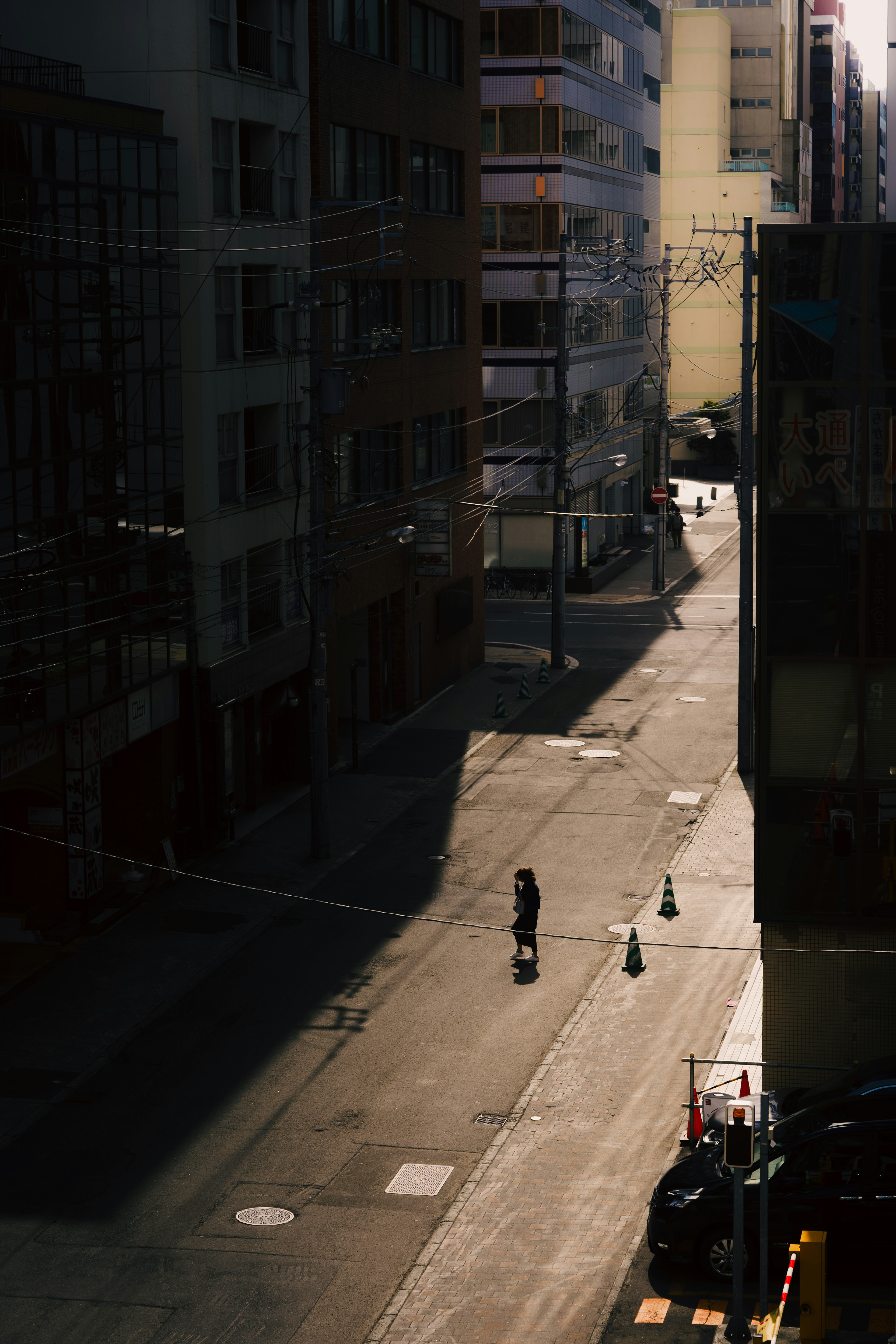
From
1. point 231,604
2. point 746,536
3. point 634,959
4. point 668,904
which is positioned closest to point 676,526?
point 746,536

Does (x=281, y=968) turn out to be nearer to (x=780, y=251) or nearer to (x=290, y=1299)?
(x=290, y=1299)

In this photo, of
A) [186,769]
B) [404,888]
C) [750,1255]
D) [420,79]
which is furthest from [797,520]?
[420,79]

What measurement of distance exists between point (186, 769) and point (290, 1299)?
17.8 m

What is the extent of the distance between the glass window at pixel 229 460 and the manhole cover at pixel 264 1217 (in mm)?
18373

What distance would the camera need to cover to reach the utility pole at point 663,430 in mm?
68875

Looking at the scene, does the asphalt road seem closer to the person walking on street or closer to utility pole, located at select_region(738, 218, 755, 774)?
utility pole, located at select_region(738, 218, 755, 774)

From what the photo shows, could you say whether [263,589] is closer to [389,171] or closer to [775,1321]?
[389,171]

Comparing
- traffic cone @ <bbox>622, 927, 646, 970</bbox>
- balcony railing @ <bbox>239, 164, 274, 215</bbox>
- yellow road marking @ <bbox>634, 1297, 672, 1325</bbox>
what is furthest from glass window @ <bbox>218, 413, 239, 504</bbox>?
yellow road marking @ <bbox>634, 1297, 672, 1325</bbox>

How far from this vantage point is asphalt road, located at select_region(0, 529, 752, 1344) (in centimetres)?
1847

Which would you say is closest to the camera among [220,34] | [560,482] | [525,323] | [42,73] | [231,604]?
[42,73]

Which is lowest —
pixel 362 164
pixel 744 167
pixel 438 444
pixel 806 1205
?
pixel 806 1205

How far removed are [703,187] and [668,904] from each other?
99953mm

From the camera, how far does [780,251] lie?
2127cm

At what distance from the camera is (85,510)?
30.0 metres
